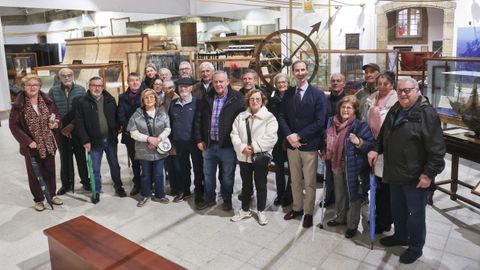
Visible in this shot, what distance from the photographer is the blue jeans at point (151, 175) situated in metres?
4.70

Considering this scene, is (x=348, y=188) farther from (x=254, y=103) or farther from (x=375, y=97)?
(x=254, y=103)

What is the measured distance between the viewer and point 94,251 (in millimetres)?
2979

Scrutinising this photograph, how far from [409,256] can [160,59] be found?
633 cm

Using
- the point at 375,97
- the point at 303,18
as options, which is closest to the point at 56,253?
the point at 375,97

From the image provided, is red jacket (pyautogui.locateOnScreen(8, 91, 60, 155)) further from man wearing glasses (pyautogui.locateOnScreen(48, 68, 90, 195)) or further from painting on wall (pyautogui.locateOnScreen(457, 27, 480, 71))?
painting on wall (pyautogui.locateOnScreen(457, 27, 480, 71))

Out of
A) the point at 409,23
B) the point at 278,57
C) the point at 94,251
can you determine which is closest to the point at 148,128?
the point at 94,251

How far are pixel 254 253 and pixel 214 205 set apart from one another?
117cm

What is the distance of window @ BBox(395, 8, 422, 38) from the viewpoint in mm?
10812

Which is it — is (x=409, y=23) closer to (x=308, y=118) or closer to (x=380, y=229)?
(x=308, y=118)

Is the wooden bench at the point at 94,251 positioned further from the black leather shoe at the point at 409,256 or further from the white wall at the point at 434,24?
the white wall at the point at 434,24

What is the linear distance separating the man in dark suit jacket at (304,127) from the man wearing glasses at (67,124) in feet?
8.10

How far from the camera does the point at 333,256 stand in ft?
11.7

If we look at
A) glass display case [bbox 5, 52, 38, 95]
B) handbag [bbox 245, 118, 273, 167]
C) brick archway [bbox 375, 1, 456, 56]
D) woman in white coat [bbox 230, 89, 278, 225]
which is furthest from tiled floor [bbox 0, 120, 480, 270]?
glass display case [bbox 5, 52, 38, 95]

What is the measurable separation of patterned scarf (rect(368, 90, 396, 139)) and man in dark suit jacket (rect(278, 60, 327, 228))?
41cm
